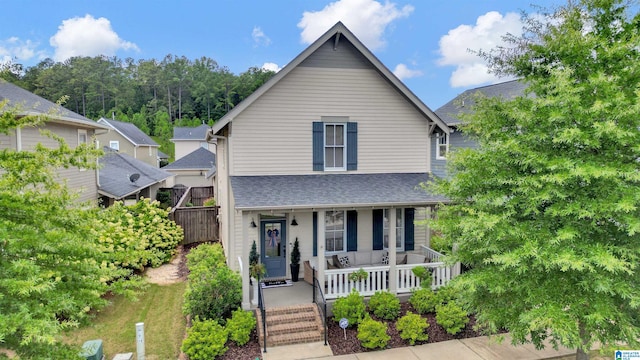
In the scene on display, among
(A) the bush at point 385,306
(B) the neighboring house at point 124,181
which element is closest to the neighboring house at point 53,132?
(B) the neighboring house at point 124,181

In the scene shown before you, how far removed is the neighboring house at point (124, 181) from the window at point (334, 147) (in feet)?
28.5

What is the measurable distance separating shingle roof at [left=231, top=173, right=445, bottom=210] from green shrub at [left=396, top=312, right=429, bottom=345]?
3228 mm

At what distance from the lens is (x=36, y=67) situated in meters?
82.0

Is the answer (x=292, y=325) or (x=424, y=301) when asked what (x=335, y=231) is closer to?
(x=424, y=301)

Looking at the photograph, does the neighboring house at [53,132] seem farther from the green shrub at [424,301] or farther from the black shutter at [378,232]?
the green shrub at [424,301]

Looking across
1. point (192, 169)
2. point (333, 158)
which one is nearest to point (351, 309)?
point (333, 158)

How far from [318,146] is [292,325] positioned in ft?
18.7

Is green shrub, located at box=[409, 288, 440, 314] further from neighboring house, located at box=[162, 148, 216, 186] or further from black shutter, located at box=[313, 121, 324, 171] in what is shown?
neighboring house, located at box=[162, 148, 216, 186]

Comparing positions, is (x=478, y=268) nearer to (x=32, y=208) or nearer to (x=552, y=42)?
(x=552, y=42)

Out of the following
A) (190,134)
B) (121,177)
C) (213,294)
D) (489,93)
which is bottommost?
(213,294)

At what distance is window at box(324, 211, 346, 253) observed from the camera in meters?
13.0

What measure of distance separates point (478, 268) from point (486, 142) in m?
2.41

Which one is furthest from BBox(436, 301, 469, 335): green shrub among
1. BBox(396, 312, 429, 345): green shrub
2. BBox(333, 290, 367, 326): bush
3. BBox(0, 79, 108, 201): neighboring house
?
BBox(0, 79, 108, 201): neighboring house

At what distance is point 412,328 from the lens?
30.6 feet
